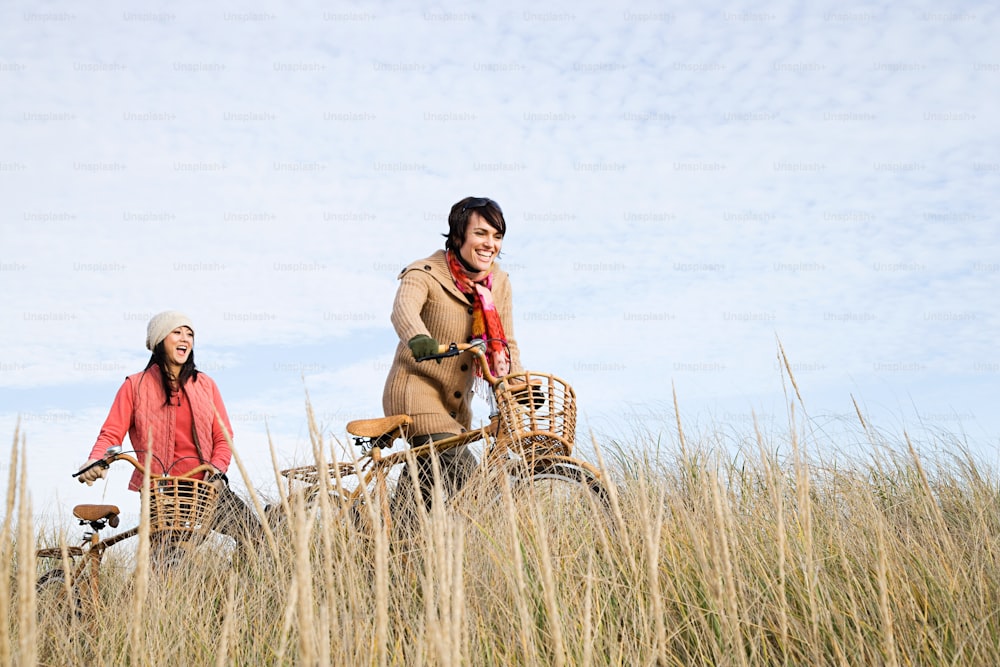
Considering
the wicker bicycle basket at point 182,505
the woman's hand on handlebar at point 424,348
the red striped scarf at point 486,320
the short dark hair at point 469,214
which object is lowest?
the wicker bicycle basket at point 182,505

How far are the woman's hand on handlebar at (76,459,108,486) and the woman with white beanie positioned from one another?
349mm

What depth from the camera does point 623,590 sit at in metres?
3.11

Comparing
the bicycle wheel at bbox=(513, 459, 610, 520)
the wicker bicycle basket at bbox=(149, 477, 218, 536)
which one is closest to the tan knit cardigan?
the bicycle wheel at bbox=(513, 459, 610, 520)

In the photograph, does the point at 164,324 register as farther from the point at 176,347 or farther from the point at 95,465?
the point at 95,465

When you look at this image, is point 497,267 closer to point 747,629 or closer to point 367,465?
point 367,465

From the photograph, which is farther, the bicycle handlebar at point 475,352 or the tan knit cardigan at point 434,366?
the tan knit cardigan at point 434,366

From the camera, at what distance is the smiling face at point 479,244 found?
15.5ft

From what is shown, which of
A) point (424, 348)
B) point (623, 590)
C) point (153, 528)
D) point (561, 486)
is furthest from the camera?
point (153, 528)

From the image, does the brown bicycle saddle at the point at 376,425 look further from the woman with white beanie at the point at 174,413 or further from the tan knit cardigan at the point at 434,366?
the woman with white beanie at the point at 174,413

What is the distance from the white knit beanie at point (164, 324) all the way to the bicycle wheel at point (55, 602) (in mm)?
1430

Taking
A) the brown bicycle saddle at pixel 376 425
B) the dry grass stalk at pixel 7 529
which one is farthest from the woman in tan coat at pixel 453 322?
the dry grass stalk at pixel 7 529

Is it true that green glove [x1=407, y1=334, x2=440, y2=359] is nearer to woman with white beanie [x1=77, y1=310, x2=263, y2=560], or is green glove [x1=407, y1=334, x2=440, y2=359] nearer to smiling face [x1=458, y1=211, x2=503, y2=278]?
smiling face [x1=458, y1=211, x2=503, y2=278]

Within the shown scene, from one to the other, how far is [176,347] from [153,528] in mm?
1171

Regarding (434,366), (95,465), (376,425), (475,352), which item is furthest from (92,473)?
(475,352)
